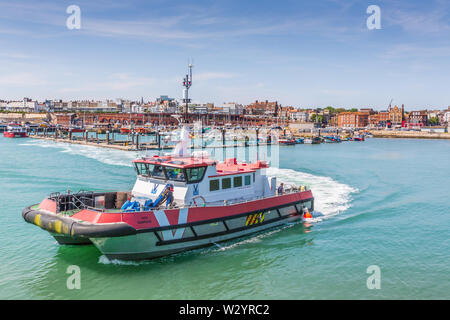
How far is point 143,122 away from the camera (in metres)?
162

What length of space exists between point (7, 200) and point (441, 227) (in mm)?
26564

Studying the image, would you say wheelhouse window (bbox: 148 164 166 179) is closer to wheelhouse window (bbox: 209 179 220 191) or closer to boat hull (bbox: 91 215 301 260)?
wheelhouse window (bbox: 209 179 220 191)

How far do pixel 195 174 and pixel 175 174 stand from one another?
33.7 inches

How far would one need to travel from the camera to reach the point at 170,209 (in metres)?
14.2

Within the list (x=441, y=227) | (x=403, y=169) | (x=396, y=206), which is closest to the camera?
(x=441, y=227)

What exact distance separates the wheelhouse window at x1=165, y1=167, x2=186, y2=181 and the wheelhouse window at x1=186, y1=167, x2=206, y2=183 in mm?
254

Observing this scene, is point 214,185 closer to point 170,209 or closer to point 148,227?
point 170,209

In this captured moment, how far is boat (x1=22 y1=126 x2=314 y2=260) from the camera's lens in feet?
44.0

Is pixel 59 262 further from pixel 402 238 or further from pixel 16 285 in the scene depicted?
pixel 402 238

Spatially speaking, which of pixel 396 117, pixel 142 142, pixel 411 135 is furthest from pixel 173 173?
pixel 396 117

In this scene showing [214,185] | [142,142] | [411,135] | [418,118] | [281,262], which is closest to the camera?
[281,262]

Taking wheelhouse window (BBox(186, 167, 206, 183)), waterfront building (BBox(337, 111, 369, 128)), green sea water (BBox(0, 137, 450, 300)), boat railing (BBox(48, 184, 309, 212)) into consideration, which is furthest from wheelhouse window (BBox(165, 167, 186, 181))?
waterfront building (BBox(337, 111, 369, 128))

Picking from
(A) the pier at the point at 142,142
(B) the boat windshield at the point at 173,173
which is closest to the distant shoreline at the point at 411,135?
(A) the pier at the point at 142,142
